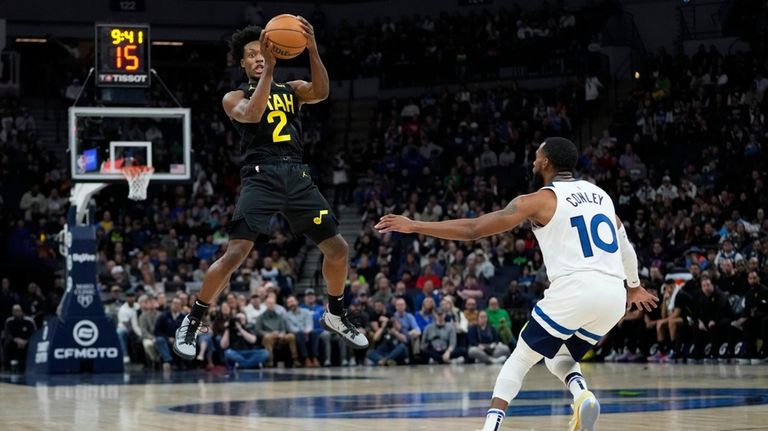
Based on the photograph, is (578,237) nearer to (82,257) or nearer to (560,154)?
(560,154)

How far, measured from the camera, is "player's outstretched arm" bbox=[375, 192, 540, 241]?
7.24 metres

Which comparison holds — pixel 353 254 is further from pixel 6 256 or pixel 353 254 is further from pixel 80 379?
pixel 80 379

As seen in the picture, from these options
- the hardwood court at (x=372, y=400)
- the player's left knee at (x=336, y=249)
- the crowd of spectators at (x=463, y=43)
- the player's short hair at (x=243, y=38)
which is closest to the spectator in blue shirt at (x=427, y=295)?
the hardwood court at (x=372, y=400)

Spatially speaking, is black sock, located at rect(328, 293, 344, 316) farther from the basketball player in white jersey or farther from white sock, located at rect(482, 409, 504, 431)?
white sock, located at rect(482, 409, 504, 431)

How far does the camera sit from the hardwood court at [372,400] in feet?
32.3

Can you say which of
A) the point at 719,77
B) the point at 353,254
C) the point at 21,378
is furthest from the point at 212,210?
the point at 719,77

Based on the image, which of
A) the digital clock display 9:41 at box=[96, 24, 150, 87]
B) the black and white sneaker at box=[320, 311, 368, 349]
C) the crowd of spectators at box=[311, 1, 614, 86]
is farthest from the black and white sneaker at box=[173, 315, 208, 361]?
the crowd of spectators at box=[311, 1, 614, 86]

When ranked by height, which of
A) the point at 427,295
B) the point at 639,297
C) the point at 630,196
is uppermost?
the point at 639,297

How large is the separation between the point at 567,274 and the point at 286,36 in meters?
2.35

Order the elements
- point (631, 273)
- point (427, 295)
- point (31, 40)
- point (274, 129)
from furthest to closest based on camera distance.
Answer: point (31, 40), point (427, 295), point (274, 129), point (631, 273)

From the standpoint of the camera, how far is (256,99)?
26.2 ft

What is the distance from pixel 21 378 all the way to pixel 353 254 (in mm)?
10527

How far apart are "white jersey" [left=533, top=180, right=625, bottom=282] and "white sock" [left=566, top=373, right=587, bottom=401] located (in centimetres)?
69

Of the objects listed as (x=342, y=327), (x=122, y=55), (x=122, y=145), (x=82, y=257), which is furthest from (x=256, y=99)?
(x=82, y=257)
